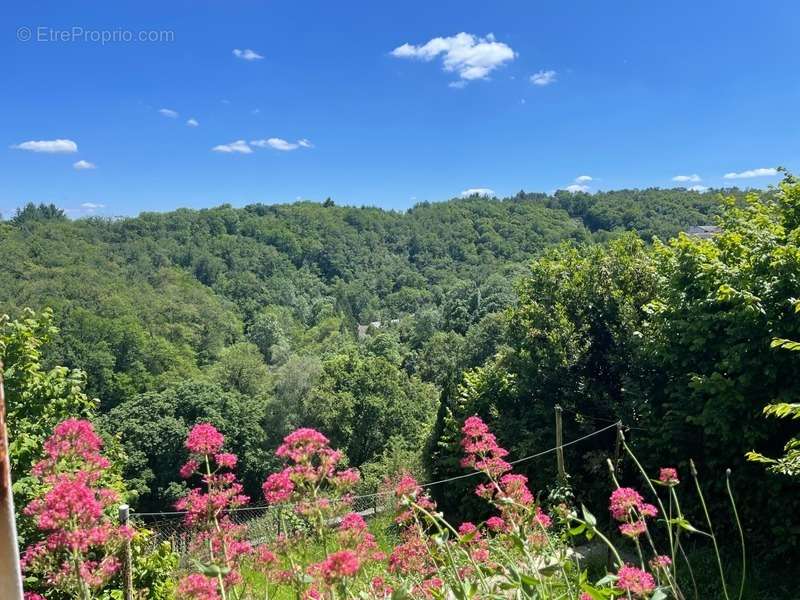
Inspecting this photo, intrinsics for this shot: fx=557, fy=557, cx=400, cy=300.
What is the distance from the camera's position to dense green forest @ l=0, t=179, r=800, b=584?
6500mm

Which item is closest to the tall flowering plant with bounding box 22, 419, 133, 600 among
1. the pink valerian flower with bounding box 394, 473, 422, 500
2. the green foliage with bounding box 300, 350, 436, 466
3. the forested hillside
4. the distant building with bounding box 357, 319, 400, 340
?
the pink valerian flower with bounding box 394, 473, 422, 500

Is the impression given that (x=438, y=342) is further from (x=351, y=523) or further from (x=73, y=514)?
(x=73, y=514)

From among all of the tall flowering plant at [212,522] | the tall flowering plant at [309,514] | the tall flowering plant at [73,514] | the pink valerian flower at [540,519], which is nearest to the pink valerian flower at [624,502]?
the pink valerian flower at [540,519]

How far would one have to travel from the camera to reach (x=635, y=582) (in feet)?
4.50

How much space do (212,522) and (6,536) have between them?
1236mm

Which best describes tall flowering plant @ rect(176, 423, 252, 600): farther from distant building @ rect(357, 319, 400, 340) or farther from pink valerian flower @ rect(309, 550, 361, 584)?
distant building @ rect(357, 319, 400, 340)

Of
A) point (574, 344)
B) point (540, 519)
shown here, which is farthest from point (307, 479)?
point (574, 344)

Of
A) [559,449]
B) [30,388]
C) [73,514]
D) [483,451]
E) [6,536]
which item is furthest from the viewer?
[559,449]

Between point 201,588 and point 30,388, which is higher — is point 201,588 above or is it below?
below

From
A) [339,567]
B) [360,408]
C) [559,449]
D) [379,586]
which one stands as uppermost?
[339,567]

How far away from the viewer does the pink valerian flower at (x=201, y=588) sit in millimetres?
1424

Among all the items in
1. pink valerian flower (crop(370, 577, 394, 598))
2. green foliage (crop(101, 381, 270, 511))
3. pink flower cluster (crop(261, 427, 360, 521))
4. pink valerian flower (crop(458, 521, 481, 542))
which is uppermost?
pink flower cluster (crop(261, 427, 360, 521))

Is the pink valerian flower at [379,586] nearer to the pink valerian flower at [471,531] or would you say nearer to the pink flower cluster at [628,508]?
the pink valerian flower at [471,531]

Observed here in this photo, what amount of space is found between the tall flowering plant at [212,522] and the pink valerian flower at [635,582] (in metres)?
0.99
